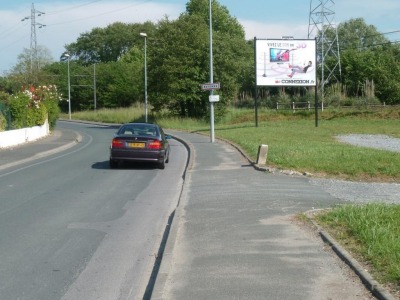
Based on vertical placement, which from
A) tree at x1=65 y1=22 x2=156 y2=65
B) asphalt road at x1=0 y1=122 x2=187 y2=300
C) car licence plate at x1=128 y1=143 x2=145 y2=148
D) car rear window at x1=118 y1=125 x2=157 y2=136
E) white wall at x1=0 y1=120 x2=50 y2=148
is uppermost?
tree at x1=65 y1=22 x2=156 y2=65

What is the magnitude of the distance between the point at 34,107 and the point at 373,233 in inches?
1334

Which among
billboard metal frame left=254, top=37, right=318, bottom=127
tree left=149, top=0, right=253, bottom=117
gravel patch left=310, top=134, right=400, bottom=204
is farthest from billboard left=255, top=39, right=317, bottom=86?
gravel patch left=310, top=134, right=400, bottom=204

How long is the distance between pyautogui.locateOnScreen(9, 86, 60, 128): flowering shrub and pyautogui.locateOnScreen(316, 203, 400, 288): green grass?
90.9 ft

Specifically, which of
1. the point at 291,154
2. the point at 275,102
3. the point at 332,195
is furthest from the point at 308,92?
the point at 332,195

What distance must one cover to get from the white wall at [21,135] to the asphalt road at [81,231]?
12349 millimetres

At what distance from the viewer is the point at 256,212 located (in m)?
10.8

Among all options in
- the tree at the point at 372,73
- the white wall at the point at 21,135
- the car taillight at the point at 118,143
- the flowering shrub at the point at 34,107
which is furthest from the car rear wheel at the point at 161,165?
the tree at the point at 372,73

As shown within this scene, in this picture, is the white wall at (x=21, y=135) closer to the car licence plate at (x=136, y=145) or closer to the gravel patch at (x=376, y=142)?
the car licence plate at (x=136, y=145)

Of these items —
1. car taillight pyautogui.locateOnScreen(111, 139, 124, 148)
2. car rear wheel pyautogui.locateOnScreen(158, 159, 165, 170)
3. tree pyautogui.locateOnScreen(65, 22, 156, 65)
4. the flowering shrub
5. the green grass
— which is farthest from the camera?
tree pyautogui.locateOnScreen(65, 22, 156, 65)

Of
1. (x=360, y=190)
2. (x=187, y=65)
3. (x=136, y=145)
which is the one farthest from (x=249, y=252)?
(x=187, y=65)

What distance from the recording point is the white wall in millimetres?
30734

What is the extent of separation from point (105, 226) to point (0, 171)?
10.5m

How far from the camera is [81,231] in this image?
32.3 feet

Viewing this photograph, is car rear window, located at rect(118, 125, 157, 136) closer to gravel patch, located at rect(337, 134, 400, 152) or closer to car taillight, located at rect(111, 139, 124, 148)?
car taillight, located at rect(111, 139, 124, 148)
